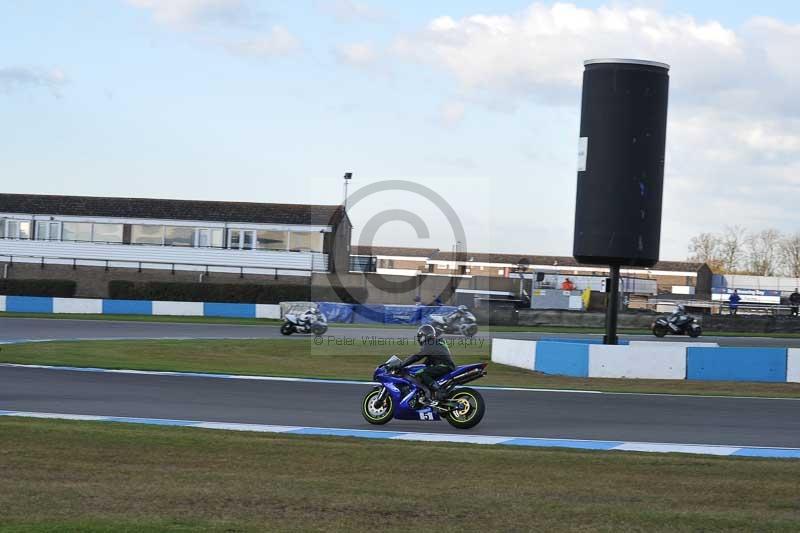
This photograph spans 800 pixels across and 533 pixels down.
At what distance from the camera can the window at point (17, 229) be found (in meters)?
56.6

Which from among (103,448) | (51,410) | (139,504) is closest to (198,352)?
(51,410)

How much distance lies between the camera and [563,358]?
23359 mm

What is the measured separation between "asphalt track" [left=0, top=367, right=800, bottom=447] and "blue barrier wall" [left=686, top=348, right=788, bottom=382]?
381 centimetres

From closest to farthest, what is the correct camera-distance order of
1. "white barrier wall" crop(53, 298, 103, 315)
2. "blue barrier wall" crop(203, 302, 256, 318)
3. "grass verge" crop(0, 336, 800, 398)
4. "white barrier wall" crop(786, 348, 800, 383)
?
1. "grass verge" crop(0, 336, 800, 398)
2. "white barrier wall" crop(786, 348, 800, 383)
3. "white barrier wall" crop(53, 298, 103, 315)
4. "blue barrier wall" crop(203, 302, 256, 318)

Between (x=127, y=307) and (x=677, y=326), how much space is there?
911 inches

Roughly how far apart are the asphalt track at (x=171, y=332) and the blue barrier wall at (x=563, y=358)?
8366 millimetres

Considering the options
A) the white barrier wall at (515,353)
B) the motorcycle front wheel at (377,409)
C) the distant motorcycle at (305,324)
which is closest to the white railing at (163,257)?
the distant motorcycle at (305,324)

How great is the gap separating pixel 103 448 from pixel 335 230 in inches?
1788

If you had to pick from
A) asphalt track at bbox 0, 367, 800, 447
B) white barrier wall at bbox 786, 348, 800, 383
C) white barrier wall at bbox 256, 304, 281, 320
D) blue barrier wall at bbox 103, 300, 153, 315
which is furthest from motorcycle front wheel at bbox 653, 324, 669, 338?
blue barrier wall at bbox 103, 300, 153, 315

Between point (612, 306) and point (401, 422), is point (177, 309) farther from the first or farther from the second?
point (401, 422)

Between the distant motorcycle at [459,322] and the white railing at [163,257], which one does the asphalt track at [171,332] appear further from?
the white railing at [163,257]

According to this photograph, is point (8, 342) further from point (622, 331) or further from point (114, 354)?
point (622, 331)

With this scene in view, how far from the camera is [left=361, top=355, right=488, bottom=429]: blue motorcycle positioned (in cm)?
1339

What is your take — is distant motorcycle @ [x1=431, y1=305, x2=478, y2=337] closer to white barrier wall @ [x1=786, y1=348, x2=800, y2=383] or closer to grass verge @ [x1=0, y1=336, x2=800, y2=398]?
grass verge @ [x1=0, y1=336, x2=800, y2=398]
